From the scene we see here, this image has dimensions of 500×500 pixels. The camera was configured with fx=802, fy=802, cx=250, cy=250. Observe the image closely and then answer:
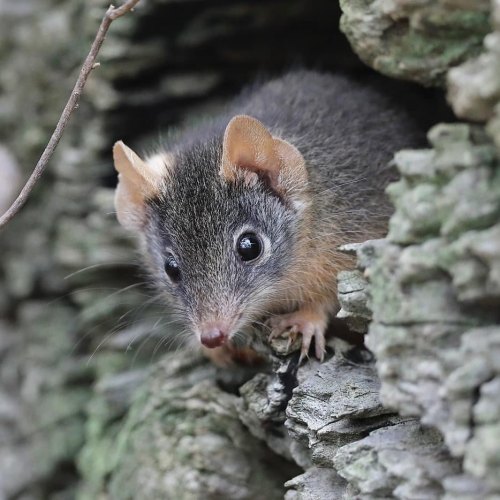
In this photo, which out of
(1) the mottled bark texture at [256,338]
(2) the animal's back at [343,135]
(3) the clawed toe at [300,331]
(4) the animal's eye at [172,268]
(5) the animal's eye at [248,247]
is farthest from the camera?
(2) the animal's back at [343,135]

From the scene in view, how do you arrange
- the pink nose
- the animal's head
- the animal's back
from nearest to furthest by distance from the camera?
the pink nose → the animal's head → the animal's back

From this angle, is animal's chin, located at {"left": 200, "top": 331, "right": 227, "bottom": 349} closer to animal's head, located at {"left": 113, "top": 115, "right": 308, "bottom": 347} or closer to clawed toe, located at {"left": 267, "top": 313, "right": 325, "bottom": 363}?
animal's head, located at {"left": 113, "top": 115, "right": 308, "bottom": 347}

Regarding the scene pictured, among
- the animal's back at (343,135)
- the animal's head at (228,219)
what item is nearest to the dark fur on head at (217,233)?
the animal's head at (228,219)

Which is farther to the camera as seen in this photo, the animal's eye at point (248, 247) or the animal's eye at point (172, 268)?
the animal's eye at point (172, 268)

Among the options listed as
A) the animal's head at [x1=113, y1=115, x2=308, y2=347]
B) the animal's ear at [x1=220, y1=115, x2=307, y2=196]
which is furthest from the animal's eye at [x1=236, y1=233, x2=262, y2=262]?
the animal's ear at [x1=220, y1=115, x2=307, y2=196]

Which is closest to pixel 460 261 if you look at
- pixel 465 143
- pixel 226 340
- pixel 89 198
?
pixel 465 143

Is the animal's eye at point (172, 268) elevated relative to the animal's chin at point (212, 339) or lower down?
elevated

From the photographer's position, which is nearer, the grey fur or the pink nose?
the pink nose

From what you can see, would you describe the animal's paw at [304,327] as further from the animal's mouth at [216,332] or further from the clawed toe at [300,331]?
the animal's mouth at [216,332]
